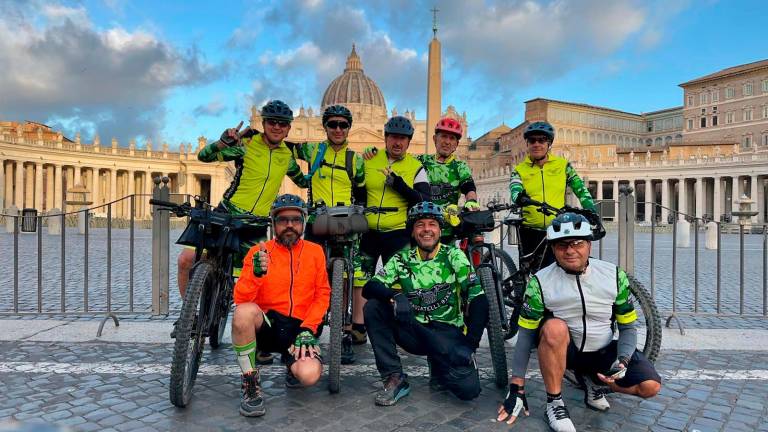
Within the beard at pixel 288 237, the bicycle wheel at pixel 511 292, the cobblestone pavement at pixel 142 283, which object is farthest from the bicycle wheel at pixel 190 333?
the cobblestone pavement at pixel 142 283

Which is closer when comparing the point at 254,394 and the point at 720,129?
the point at 254,394

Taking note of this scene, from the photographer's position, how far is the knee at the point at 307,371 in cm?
376

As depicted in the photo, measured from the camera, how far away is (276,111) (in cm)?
471

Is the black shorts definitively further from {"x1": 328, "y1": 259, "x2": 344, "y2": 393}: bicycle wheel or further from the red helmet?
the red helmet

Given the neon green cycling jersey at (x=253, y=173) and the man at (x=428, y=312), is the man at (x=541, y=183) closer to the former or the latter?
the man at (x=428, y=312)

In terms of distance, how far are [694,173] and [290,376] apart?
67.1 m

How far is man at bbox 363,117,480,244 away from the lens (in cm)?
514

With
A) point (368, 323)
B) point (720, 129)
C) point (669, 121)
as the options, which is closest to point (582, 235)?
point (368, 323)

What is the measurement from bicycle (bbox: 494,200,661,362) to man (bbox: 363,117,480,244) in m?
0.55

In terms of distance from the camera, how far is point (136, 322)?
6.32 metres

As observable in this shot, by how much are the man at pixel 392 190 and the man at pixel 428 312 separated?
781 mm

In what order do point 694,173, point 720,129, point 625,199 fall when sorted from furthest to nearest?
point 720,129 → point 694,173 → point 625,199

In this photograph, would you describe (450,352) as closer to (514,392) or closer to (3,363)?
(514,392)

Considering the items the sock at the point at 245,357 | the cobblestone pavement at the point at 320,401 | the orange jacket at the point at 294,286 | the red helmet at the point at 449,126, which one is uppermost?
the red helmet at the point at 449,126
